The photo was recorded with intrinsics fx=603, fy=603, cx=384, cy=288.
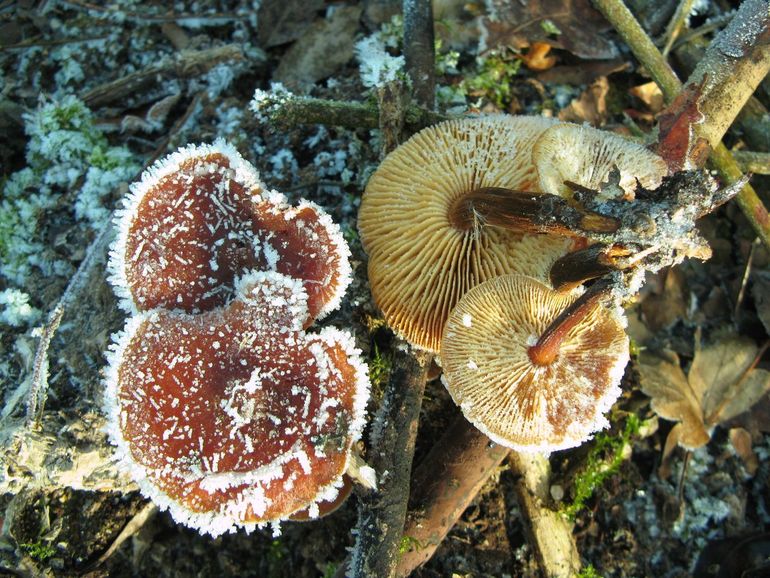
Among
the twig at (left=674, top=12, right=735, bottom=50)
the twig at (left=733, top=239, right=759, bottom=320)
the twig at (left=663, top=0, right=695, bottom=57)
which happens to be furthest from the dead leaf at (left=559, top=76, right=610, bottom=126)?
the twig at (left=733, top=239, right=759, bottom=320)

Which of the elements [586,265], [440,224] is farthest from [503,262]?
[586,265]

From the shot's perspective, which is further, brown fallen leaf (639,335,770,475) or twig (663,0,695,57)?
twig (663,0,695,57)

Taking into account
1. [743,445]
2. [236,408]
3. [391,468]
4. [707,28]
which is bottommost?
[743,445]

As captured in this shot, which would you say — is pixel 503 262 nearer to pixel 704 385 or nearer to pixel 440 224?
pixel 440 224

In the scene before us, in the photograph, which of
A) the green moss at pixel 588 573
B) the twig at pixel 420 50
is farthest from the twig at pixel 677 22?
the green moss at pixel 588 573

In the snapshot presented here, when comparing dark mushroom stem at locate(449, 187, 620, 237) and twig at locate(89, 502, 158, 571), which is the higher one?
dark mushroom stem at locate(449, 187, 620, 237)

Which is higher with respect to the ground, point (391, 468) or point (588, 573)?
point (391, 468)

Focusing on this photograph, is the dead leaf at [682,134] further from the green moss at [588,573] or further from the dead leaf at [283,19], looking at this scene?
the dead leaf at [283,19]

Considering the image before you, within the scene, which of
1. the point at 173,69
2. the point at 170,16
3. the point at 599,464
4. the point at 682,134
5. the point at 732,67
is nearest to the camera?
the point at 682,134

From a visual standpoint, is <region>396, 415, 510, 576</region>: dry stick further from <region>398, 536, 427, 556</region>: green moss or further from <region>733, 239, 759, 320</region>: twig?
<region>733, 239, 759, 320</region>: twig
